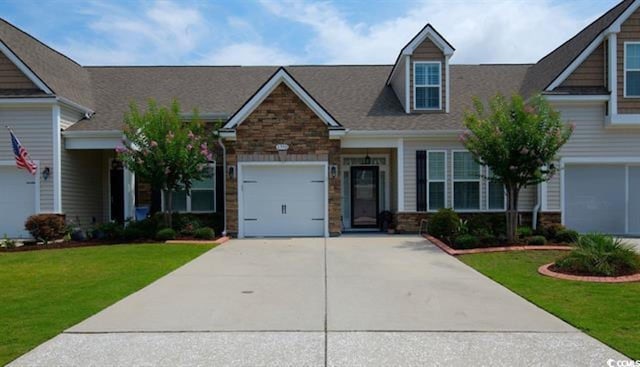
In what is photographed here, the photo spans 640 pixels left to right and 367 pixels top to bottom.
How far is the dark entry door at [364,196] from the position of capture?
18.7 meters

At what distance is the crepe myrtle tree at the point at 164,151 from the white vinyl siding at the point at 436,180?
23.5ft

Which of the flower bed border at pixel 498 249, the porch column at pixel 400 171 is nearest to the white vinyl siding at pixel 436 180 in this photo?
the porch column at pixel 400 171

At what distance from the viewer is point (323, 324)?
6570 mm

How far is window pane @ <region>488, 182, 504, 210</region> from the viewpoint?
17.0 m

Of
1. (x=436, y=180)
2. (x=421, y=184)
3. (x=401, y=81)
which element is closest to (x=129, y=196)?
(x=421, y=184)

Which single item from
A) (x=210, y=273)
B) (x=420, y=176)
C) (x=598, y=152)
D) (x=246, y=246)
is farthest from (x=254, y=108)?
(x=598, y=152)

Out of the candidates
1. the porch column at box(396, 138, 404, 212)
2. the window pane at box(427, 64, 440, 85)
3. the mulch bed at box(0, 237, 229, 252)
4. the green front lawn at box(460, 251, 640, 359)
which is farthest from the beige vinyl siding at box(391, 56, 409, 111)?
the green front lawn at box(460, 251, 640, 359)

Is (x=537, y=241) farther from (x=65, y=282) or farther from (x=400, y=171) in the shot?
(x=65, y=282)

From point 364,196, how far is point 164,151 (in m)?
7.31

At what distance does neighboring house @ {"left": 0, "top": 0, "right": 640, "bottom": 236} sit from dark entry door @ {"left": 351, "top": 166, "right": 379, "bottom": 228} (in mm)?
51

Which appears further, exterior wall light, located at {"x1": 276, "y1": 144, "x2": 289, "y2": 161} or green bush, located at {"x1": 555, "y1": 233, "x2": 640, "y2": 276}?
exterior wall light, located at {"x1": 276, "y1": 144, "x2": 289, "y2": 161}

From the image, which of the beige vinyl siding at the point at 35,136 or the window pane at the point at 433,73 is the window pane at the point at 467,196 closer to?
the window pane at the point at 433,73

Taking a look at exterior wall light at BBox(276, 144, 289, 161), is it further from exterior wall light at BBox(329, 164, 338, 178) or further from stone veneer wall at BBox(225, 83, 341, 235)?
exterior wall light at BBox(329, 164, 338, 178)

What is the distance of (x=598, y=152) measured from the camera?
54.0 feet
